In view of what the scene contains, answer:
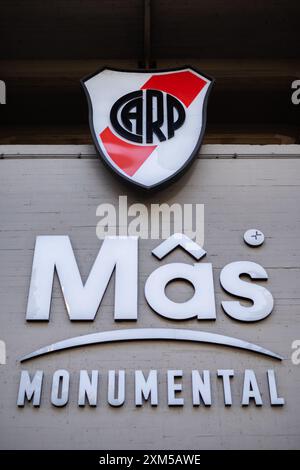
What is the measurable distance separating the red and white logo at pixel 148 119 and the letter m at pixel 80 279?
37.2 inches

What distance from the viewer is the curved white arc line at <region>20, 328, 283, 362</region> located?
255 inches

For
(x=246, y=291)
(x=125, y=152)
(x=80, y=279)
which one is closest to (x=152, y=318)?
(x=80, y=279)

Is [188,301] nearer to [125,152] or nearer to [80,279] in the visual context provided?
[80,279]

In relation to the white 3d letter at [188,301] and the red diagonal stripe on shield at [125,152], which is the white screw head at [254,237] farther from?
the red diagonal stripe on shield at [125,152]

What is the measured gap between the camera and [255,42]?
9227 mm

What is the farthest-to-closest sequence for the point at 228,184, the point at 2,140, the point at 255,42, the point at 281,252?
the point at 2,140
the point at 255,42
the point at 228,184
the point at 281,252

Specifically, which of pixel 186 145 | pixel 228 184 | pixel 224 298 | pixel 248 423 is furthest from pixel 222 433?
pixel 186 145

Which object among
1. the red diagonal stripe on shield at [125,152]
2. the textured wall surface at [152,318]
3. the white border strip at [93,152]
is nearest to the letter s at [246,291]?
the textured wall surface at [152,318]

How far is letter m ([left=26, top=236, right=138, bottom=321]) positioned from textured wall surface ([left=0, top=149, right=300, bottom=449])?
0.09 m

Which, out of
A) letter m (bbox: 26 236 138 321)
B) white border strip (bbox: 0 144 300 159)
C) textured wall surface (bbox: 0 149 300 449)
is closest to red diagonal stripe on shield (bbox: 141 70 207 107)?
white border strip (bbox: 0 144 300 159)

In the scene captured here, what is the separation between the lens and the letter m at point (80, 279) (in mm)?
6723

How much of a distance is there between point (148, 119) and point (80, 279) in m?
2.43

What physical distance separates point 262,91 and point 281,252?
3.60 meters
